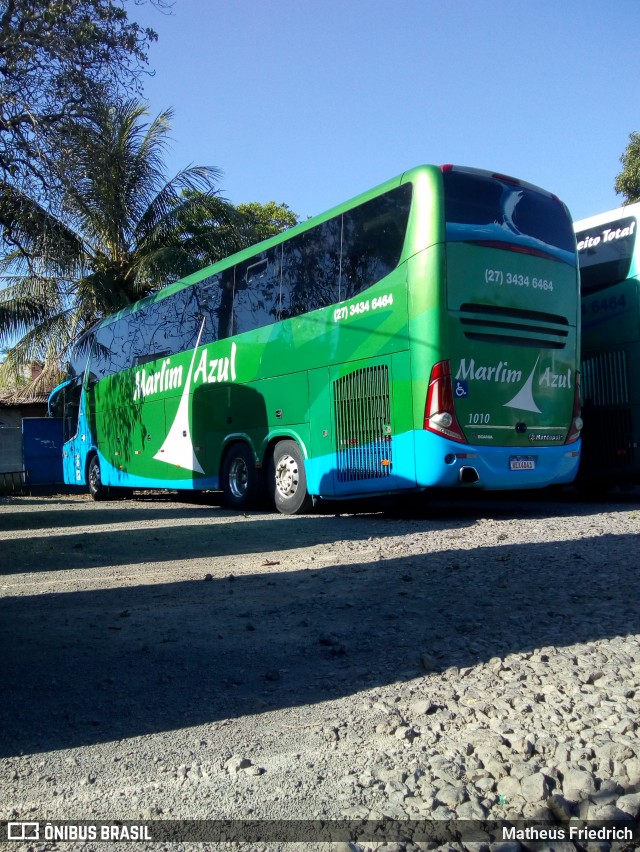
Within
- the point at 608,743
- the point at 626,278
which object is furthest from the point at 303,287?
the point at 608,743

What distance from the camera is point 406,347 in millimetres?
9727

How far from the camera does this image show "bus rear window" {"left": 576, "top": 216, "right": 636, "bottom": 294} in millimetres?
12195

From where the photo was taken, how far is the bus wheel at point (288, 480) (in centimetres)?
1159

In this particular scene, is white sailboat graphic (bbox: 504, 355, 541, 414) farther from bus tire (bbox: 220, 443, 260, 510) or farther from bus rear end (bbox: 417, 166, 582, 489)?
bus tire (bbox: 220, 443, 260, 510)

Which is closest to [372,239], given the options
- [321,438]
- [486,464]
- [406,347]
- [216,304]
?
[406,347]

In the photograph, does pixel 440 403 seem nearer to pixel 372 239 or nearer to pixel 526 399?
pixel 526 399

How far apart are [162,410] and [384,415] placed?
266 inches

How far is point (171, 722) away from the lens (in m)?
3.51

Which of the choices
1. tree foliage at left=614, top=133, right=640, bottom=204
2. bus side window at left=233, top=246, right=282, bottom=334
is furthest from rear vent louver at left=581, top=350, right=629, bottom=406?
tree foliage at left=614, top=133, right=640, bottom=204

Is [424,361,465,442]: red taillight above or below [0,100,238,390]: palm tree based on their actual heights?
below

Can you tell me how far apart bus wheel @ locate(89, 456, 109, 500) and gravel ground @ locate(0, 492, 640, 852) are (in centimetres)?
1186

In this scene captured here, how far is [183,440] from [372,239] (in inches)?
242

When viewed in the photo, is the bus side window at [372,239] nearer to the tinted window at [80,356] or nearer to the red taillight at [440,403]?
the red taillight at [440,403]

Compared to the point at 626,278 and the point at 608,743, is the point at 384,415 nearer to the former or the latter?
the point at 626,278
